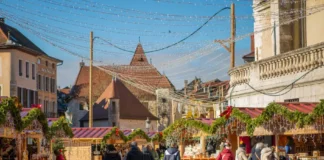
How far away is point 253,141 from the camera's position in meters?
30.7

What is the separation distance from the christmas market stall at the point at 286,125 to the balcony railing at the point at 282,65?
1349mm

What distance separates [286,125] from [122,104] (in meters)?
74.7

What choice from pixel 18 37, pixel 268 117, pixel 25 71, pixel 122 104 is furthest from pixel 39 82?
pixel 268 117

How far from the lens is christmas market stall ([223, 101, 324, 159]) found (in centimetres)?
2330

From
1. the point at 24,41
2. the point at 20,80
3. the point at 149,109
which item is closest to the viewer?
the point at 20,80

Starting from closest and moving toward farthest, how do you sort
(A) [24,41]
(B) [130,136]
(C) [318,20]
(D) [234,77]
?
1. (C) [318,20]
2. (D) [234,77]
3. (B) [130,136]
4. (A) [24,41]

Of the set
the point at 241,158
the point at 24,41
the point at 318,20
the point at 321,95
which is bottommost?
the point at 241,158

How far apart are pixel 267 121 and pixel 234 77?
21.2 feet

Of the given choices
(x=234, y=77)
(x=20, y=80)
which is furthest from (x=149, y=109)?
(x=234, y=77)

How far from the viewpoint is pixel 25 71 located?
74.1 metres

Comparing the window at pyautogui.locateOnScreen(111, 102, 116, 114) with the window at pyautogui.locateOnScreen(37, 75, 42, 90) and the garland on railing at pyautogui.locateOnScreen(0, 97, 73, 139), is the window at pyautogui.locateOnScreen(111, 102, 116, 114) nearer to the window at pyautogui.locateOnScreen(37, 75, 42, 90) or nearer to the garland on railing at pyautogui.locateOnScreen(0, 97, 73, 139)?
the window at pyautogui.locateOnScreen(37, 75, 42, 90)

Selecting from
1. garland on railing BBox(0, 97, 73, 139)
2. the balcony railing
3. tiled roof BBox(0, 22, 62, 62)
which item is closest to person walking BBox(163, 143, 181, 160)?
the balcony railing

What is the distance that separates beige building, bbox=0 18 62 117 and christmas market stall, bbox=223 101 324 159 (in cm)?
4324

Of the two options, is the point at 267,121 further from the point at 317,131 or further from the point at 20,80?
the point at 20,80
